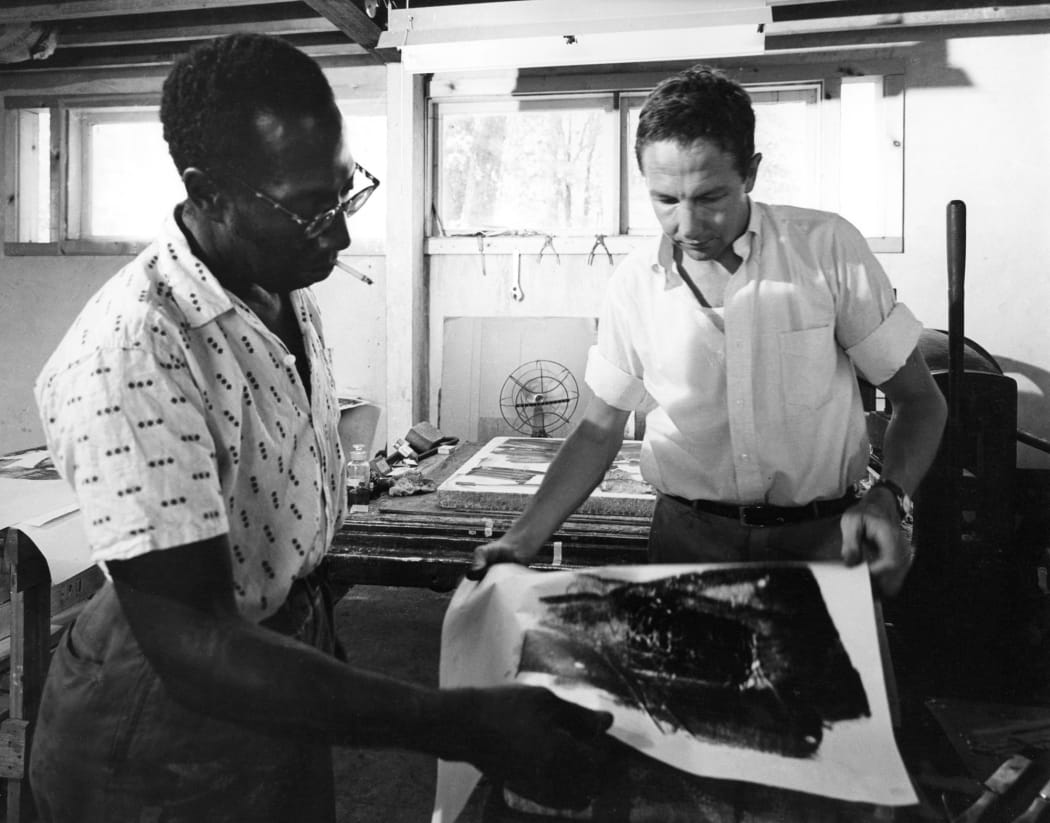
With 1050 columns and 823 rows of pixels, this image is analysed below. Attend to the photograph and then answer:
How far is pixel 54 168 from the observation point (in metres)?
4.76

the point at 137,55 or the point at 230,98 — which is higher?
the point at 137,55

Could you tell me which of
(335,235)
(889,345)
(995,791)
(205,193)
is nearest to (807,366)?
(889,345)

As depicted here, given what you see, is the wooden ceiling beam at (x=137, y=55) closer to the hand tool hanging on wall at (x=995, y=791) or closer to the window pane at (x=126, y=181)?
the window pane at (x=126, y=181)

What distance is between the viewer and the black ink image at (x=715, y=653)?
107 cm

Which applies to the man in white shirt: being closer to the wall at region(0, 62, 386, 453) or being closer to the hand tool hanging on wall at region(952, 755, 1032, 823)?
the hand tool hanging on wall at region(952, 755, 1032, 823)

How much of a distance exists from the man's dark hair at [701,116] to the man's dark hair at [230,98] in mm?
816

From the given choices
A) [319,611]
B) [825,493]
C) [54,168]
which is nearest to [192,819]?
[319,611]

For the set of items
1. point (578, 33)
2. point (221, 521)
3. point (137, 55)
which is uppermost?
point (137, 55)

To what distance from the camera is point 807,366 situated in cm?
169

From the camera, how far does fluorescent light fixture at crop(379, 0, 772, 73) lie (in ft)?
10.9

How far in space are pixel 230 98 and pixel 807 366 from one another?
1245 millimetres

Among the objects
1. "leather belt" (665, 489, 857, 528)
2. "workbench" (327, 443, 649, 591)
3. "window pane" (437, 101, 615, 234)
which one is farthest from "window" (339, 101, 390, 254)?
"leather belt" (665, 489, 857, 528)

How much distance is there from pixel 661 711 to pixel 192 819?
0.61 m

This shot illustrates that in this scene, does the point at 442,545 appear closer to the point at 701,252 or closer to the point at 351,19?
the point at 701,252
